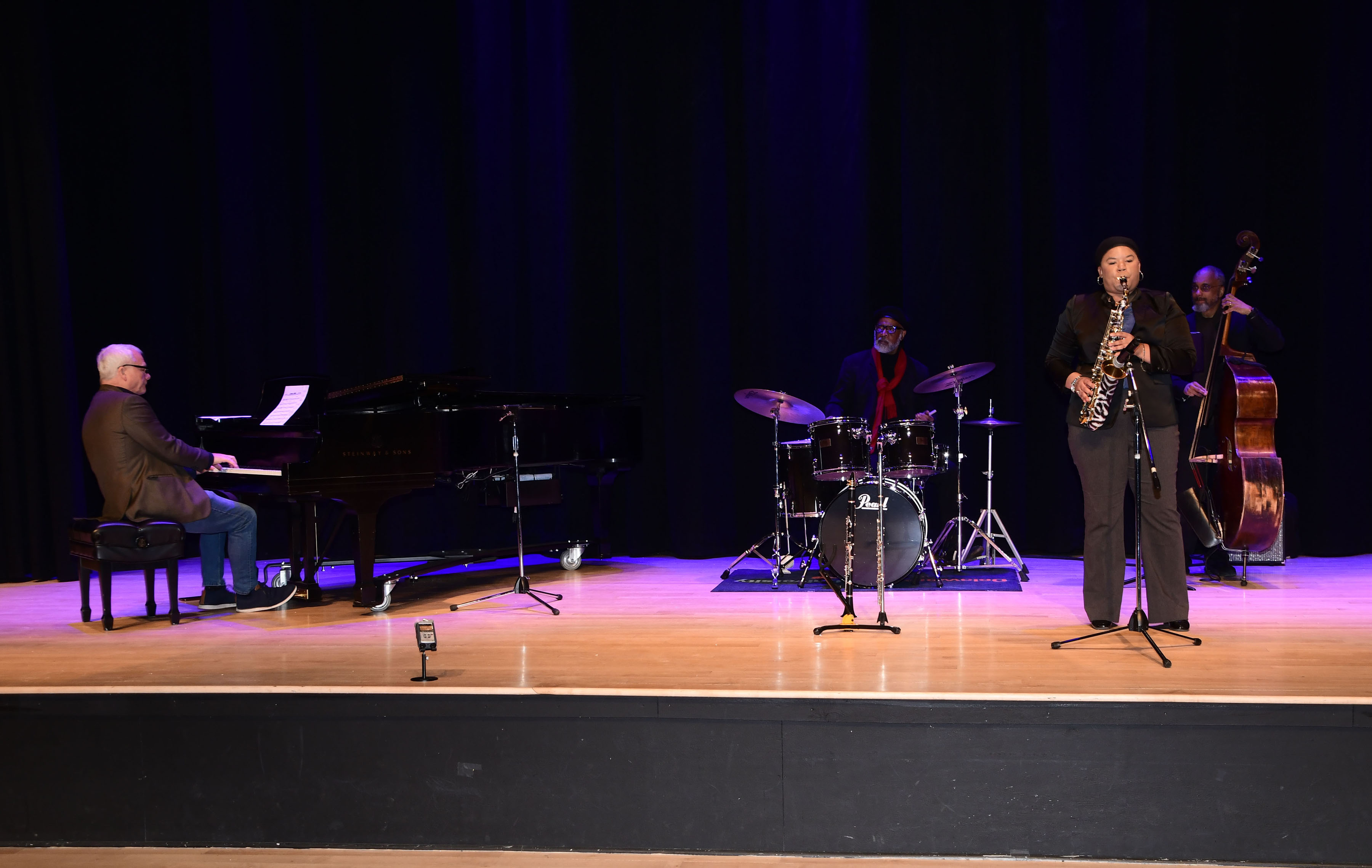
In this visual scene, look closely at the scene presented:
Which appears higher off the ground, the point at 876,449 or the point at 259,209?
the point at 259,209

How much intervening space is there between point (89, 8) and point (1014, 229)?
6.43m

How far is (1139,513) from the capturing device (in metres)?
3.79

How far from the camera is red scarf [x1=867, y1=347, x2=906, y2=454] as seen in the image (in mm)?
6105

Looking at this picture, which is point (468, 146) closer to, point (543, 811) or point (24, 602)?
point (24, 602)

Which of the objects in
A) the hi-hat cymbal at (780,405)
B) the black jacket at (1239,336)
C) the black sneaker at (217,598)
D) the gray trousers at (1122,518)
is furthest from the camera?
the black jacket at (1239,336)

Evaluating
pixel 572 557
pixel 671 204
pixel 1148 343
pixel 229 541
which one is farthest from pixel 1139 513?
pixel 229 541

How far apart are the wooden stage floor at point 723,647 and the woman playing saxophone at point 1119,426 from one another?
0.80ft

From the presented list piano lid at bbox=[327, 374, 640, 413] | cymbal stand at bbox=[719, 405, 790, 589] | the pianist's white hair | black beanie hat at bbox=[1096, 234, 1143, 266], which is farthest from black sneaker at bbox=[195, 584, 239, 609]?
black beanie hat at bbox=[1096, 234, 1143, 266]

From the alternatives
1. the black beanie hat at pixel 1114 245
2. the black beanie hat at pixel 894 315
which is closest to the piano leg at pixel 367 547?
the black beanie hat at pixel 894 315

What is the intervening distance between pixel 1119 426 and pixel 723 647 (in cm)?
179

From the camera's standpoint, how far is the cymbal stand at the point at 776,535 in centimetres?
571

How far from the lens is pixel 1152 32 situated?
Answer: 21.1 ft

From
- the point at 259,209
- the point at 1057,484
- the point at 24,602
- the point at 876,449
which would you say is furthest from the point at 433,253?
the point at 1057,484

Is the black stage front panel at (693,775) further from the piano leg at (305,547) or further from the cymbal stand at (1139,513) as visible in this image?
the piano leg at (305,547)
